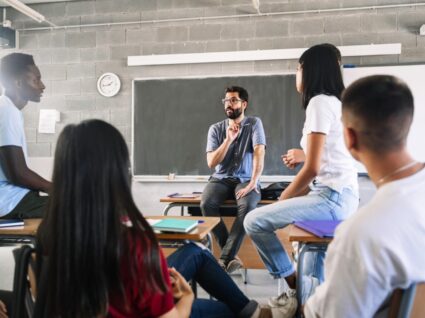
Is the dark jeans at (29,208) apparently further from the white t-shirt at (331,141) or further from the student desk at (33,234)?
the white t-shirt at (331,141)

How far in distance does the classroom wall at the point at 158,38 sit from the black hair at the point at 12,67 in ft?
7.17

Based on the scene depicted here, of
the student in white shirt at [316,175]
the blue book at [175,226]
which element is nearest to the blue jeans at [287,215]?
the student in white shirt at [316,175]

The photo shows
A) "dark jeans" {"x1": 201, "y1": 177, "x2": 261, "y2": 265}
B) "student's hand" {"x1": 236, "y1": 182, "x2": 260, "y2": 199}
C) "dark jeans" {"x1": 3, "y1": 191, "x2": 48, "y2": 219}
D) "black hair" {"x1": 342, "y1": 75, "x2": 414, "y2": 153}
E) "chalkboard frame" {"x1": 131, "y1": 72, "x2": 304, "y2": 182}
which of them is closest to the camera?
"black hair" {"x1": 342, "y1": 75, "x2": 414, "y2": 153}

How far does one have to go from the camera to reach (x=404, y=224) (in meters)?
0.77

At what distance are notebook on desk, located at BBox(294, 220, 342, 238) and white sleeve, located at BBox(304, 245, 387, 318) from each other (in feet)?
2.04

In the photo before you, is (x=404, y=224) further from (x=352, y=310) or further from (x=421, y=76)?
(x=421, y=76)

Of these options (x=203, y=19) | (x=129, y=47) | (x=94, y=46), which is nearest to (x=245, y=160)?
(x=203, y=19)

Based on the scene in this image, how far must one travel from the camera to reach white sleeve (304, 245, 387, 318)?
2.57 feet

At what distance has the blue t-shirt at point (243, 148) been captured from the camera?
312 centimetres

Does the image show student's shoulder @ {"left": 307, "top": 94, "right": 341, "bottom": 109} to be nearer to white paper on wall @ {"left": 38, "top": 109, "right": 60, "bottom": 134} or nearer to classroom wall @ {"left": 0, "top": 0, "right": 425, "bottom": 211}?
classroom wall @ {"left": 0, "top": 0, "right": 425, "bottom": 211}

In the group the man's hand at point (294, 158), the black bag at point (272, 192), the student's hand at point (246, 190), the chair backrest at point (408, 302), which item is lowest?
the black bag at point (272, 192)

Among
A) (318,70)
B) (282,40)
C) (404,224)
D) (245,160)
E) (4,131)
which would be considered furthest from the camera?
(282,40)

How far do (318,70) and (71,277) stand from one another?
4.74 feet

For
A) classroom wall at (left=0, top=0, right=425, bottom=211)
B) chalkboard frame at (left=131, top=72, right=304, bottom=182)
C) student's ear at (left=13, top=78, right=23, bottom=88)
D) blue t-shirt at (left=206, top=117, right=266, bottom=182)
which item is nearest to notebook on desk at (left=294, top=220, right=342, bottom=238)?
blue t-shirt at (left=206, top=117, right=266, bottom=182)
